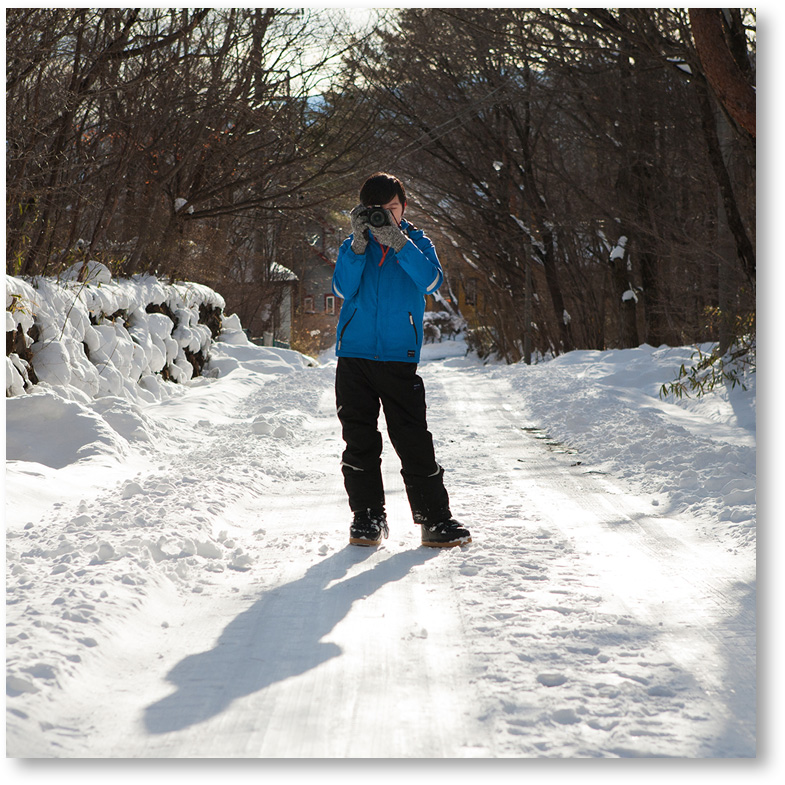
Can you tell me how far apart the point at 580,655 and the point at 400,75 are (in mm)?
17075

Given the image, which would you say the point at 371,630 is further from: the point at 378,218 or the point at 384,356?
the point at 378,218

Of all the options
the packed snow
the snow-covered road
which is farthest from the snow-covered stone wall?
the snow-covered road

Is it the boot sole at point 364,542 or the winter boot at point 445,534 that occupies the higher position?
the winter boot at point 445,534

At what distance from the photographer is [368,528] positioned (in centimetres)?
356

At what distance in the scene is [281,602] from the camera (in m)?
2.85

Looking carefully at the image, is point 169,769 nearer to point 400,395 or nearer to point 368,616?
point 368,616

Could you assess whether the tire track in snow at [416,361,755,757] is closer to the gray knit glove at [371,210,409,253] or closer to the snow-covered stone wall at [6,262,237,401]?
the gray knit glove at [371,210,409,253]

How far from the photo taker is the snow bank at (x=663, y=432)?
4.25m

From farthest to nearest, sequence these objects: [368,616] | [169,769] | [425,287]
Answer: [425,287] < [368,616] < [169,769]

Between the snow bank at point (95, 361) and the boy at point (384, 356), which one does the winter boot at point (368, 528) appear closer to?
the boy at point (384, 356)

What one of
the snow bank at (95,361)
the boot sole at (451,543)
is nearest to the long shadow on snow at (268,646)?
the boot sole at (451,543)

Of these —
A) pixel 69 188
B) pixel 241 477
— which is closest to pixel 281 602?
pixel 241 477

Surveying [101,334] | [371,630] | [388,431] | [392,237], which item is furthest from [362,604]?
[101,334]

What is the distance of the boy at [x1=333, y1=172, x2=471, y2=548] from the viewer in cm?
341
